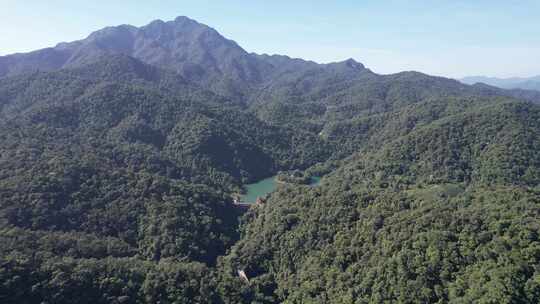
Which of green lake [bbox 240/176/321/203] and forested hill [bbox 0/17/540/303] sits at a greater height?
forested hill [bbox 0/17/540/303]

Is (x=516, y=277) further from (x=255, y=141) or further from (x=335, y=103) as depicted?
(x=335, y=103)

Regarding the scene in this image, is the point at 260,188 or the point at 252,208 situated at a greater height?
the point at 252,208

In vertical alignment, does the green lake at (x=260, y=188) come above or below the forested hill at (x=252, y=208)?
below

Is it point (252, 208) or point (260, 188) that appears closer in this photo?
point (252, 208)

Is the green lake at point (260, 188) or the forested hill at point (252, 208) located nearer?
the forested hill at point (252, 208)

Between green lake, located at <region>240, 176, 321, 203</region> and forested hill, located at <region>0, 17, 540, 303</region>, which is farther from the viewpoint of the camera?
green lake, located at <region>240, 176, 321, 203</region>
